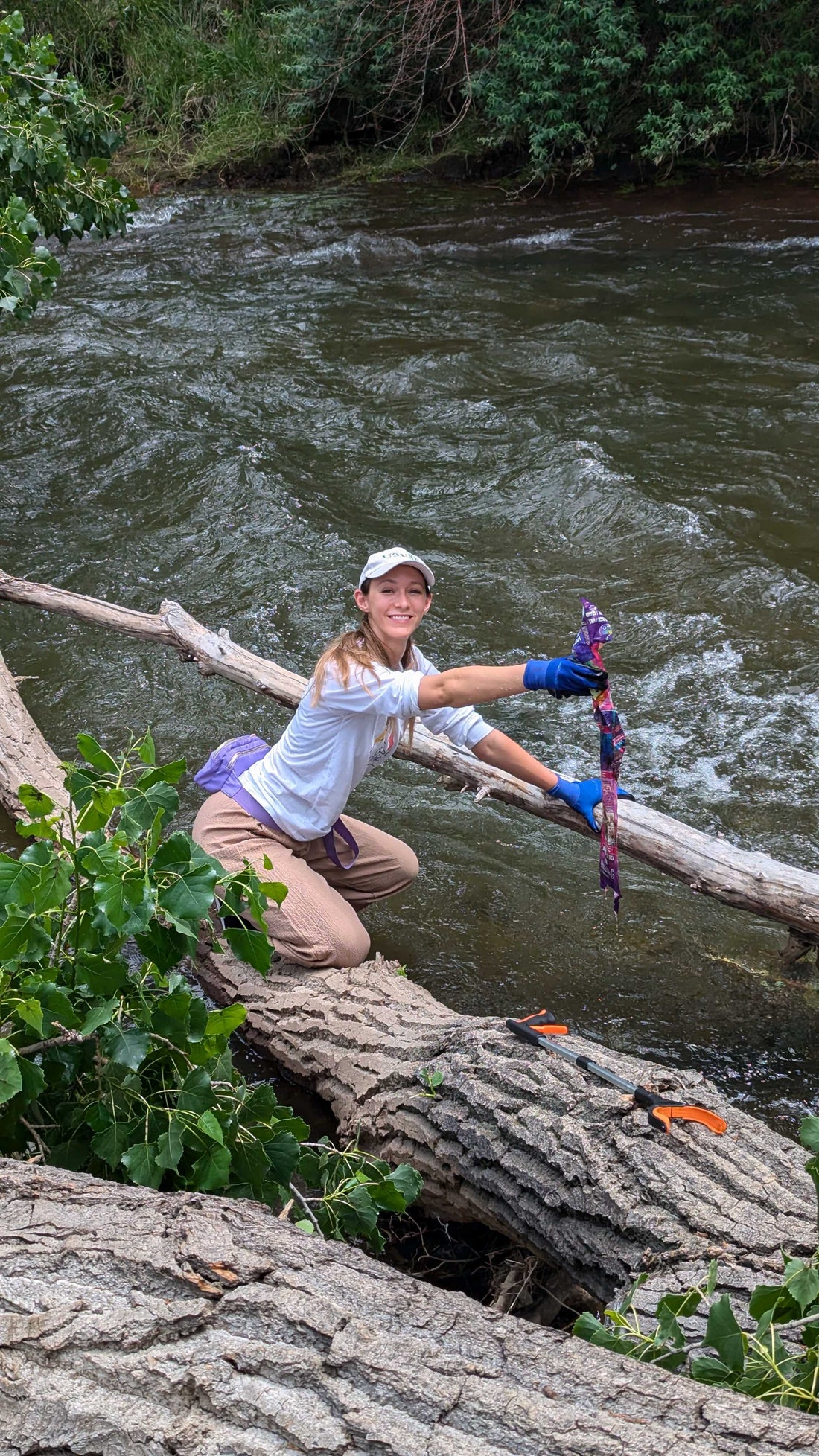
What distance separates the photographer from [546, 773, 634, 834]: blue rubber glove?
3521 millimetres

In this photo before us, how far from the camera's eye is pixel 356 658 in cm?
326

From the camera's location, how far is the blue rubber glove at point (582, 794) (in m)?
3.52

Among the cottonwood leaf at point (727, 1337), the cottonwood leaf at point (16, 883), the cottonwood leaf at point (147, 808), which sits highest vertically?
the cottonwood leaf at point (147, 808)

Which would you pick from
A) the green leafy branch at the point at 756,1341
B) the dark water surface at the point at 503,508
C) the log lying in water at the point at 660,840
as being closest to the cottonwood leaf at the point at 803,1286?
the green leafy branch at the point at 756,1341

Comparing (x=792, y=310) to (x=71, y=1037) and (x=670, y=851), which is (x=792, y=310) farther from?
(x=71, y=1037)

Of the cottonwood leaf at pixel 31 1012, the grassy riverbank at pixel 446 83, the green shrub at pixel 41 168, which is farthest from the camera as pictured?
the grassy riverbank at pixel 446 83

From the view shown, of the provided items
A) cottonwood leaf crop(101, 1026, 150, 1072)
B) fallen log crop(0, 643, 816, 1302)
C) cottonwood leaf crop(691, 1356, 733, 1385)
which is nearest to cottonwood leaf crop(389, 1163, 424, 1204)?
fallen log crop(0, 643, 816, 1302)

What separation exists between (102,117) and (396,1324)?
6.17 meters

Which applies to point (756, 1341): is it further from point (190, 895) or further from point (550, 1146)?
point (190, 895)

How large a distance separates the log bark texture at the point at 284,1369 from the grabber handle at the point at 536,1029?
2.92ft

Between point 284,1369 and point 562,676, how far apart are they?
190 cm

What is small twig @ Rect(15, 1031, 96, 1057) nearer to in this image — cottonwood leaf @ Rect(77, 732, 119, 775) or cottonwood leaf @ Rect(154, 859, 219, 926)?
cottonwood leaf @ Rect(154, 859, 219, 926)

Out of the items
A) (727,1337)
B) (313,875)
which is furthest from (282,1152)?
(313,875)

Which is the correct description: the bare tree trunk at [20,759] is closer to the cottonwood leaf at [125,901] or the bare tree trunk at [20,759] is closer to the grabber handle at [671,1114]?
the cottonwood leaf at [125,901]
